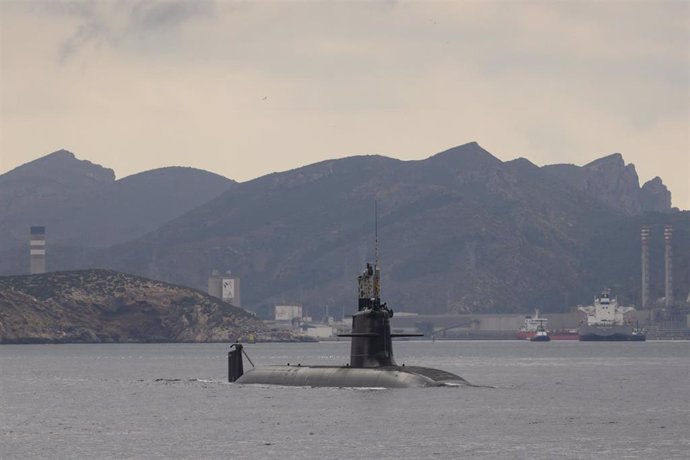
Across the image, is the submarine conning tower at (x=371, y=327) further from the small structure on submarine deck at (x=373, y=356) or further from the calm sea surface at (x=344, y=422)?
the calm sea surface at (x=344, y=422)

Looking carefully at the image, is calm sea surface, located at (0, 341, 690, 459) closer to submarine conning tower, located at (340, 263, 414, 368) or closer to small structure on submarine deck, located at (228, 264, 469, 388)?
small structure on submarine deck, located at (228, 264, 469, 388)

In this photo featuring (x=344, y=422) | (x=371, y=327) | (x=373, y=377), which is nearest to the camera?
(x=344, y=422)

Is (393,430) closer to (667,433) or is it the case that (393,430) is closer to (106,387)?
(667,433)

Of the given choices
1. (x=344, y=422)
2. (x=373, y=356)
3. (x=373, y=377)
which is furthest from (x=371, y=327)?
(x=344, y=422)

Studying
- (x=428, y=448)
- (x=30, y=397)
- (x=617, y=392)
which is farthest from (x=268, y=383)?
(x=428, y=448)

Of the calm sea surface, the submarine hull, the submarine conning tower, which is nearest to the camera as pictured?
the calm sea surface

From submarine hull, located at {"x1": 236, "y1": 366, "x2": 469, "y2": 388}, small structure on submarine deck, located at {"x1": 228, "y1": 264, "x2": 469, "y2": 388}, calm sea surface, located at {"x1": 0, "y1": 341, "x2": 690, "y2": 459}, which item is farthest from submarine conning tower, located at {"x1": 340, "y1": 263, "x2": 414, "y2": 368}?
calm sea surface, located at {"x1": 0, "y1": 341, "x2": 690, "y2": 459}

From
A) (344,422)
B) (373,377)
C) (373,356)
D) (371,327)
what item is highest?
(371,327)

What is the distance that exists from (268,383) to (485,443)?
43374 millimetres

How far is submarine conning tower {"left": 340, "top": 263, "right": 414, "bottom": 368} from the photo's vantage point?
4218 inches

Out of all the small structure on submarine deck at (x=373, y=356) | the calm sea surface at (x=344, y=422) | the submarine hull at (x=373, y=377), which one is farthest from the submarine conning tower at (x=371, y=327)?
the calm sea surface at (x=344, y=422)

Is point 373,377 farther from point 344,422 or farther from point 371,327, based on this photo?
point 344,422

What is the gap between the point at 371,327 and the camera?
107 meters

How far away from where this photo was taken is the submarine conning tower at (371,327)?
107m
